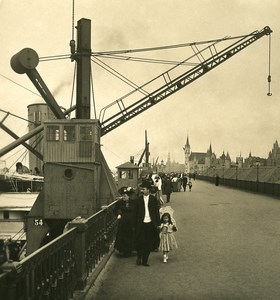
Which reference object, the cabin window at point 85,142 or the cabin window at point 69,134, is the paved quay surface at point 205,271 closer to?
the cabin window at point 85,142

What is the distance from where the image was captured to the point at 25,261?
4.29 meters

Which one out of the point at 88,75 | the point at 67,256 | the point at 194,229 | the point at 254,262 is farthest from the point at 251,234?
the point at 88,75

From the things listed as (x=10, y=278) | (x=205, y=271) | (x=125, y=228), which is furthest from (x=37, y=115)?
(x=10, y=278)

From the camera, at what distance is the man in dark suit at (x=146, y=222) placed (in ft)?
29.0

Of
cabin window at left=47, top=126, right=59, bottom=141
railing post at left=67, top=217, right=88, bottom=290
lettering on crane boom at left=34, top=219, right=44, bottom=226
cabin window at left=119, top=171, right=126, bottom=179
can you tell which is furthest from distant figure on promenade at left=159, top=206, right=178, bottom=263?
cabin window at left=119, top=171, right=126, bottom=179

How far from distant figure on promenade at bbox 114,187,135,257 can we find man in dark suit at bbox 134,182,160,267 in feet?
2.77

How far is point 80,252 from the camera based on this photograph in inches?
280

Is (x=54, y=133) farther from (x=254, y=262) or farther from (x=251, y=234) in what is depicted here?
(x=254, y=262)

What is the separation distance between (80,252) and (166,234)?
8.47 ft

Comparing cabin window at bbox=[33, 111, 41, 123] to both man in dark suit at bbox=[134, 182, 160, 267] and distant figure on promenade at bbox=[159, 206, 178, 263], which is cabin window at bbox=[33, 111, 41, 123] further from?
man in dark suit at bbox=[134, 182, 160, 267]

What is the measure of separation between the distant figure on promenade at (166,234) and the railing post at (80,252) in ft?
7.72

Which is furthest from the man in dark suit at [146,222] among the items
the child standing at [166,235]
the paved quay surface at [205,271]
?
Result: the paved quay surface at [205,271]

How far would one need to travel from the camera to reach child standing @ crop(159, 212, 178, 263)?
9102mm

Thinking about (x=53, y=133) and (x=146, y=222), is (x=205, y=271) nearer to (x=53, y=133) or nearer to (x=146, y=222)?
(x=146, y=222)
